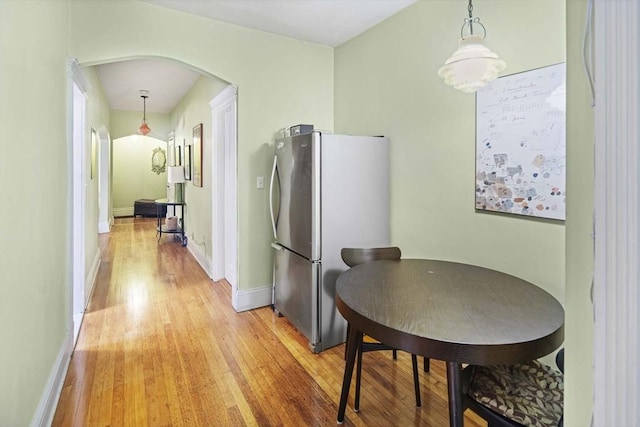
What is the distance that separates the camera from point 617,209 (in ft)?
1.59

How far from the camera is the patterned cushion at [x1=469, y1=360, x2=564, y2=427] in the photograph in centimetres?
118

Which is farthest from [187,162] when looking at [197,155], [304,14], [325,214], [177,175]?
[325,214]

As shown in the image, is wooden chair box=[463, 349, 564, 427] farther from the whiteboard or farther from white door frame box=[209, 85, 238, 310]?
white door frame box=[209, 85, 238, 310]

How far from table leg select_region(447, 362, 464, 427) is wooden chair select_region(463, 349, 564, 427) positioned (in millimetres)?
50

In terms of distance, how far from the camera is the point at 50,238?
1937mm

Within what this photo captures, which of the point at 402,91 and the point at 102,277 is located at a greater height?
the point at 402,91

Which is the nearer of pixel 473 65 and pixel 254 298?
pixel 473 65

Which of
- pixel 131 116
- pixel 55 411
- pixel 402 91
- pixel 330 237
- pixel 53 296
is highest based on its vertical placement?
pixel 131 116

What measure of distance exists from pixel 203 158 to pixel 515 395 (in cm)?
460

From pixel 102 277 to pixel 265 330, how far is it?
2592mm

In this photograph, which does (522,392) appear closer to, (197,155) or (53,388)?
(53,388)

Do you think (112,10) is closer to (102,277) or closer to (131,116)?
(102,277)

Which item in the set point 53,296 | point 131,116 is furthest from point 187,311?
point 131,116

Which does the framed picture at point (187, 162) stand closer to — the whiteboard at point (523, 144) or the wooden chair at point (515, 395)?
the whiteboard at point (523, 144)
